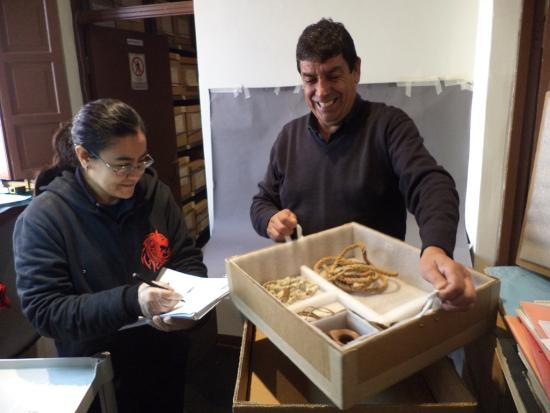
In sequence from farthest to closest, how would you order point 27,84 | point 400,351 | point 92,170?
point 27,84, point 92,170, point 400,351

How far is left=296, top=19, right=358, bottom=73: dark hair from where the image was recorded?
1164 millimetres

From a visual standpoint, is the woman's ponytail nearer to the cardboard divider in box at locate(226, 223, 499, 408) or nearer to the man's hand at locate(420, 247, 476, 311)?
the cardboard divider in box at locate(226, 223, 499, 408)

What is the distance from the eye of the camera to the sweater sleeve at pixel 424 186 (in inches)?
36.6

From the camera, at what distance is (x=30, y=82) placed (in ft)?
9.12

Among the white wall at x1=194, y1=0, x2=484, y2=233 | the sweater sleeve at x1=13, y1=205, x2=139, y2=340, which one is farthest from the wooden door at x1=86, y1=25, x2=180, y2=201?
the sweater sleeve at x1=13, y1=205, x2=139, y2=340

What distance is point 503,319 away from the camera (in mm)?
1049

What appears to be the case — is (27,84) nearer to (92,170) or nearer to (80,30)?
(80,30)

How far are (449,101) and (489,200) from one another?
823mm

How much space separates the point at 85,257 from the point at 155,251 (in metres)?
0.20

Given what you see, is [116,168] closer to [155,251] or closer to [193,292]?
[155,251]

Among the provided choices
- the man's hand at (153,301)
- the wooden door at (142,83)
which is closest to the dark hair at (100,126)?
the man's hand at (153,301)

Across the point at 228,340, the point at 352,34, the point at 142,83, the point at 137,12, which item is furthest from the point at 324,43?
the point at 142,83

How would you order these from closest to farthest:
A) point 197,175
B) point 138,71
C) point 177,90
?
point 138,71, point 177,90, point 197,175

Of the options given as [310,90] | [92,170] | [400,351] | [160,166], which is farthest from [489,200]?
[160,166]
